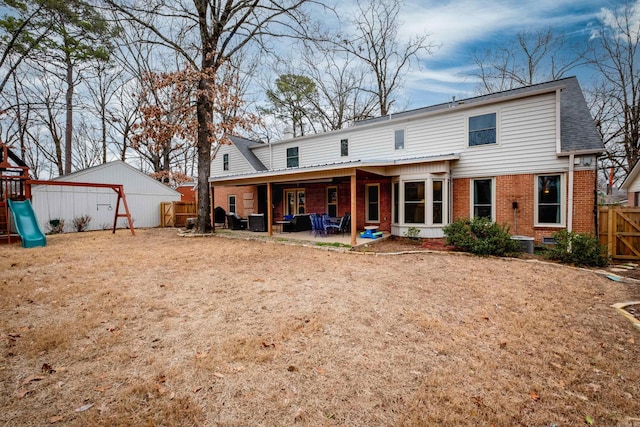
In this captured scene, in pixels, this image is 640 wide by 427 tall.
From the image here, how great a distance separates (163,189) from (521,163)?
62.2 feet

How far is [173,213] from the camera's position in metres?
18.1

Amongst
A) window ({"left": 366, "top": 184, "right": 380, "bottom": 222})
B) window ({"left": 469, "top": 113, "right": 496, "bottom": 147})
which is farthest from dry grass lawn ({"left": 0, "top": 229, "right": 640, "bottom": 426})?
window ({"left": 366, "top": 184, "right": 380, "bottom": 222})

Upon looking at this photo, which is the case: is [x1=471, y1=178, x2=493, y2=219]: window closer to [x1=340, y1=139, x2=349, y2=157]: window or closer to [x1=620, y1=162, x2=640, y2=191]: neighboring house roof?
[x1=340, y1=139, x2=349, y2=157]: window

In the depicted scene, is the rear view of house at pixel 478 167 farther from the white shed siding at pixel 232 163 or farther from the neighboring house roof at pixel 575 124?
the white shed siding at pixel 232 163

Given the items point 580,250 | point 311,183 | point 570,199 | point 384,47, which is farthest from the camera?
point 384,47

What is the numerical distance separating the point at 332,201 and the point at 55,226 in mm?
13753

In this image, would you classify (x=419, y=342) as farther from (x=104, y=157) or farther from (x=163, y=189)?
(x=104, y=157)

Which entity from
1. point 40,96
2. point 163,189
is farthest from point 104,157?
point 163,189

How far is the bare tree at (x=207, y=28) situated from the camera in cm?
1198

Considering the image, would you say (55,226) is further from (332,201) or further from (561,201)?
(561,201)

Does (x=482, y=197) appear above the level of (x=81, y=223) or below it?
above

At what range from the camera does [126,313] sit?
13.3 ft

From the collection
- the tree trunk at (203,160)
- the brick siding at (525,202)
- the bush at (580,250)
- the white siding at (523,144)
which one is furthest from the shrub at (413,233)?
the tree trunk at (203,160)

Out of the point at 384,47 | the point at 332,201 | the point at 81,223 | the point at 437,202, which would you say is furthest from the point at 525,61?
the point at 81,223
